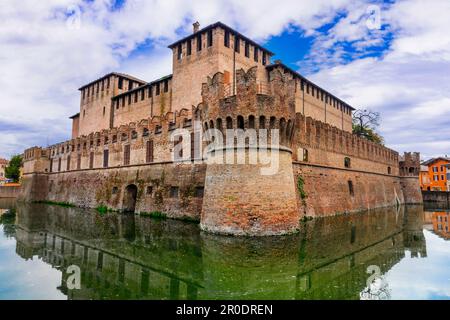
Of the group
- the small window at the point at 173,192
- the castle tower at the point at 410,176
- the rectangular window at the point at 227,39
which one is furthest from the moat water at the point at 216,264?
the castle tower at the point at 410,176

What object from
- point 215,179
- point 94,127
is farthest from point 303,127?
point 94,127

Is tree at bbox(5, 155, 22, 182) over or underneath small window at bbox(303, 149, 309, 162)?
over

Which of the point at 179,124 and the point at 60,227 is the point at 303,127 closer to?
the point at 179,124

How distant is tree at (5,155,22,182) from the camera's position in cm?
6178

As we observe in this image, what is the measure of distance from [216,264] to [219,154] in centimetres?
632

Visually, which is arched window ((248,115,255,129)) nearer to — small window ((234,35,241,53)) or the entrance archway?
the entrance archway

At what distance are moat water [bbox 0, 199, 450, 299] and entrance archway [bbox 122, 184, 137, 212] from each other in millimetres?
7454

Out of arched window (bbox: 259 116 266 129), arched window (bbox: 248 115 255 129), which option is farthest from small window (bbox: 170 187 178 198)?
arched window (bbox: 259 116 266 129)

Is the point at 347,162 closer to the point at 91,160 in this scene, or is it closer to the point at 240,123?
the point at 240,123

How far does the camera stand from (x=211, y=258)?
10102mm

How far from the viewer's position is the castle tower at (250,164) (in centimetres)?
1335

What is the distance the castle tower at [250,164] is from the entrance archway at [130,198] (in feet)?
36.5

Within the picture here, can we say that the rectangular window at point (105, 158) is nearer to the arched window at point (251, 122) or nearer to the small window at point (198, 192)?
the small window at point (198, 192)

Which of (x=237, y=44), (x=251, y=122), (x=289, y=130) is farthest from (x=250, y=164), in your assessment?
(x=237, y=44)
